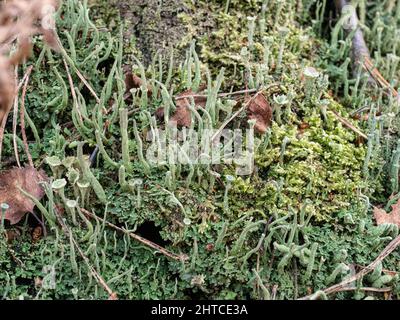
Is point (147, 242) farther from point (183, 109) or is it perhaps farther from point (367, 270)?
point (367, 270)

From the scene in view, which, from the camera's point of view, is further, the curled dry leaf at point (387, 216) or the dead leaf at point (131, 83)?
the dead leaf at point (131, 83)

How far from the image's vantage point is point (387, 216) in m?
2.46

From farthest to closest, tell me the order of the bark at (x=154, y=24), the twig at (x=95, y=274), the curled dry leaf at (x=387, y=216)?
the bark at (x=154, y=24), the curled dry leaf at (x=387, y=216), the twig at (x=95, y=274)

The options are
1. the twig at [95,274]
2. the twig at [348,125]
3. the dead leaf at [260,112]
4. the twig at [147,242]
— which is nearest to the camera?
the twig at [95,274]

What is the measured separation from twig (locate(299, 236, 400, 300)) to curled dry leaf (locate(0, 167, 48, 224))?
3.98 ft

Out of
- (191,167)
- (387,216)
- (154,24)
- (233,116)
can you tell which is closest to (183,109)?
(233,116)

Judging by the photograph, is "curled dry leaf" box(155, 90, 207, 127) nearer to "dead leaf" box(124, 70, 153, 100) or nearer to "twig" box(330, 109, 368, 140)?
"dead leaf" box(124, 70, 153, 100)

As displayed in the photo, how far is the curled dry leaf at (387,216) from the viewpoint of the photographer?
2451 mm

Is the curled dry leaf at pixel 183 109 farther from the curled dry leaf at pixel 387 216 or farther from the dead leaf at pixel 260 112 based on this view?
the curled dry leaf at pixel 387 216

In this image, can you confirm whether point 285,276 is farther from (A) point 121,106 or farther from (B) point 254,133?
(A) point 121,106

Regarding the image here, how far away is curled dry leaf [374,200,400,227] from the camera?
245cm

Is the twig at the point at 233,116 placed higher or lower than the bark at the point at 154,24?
lower

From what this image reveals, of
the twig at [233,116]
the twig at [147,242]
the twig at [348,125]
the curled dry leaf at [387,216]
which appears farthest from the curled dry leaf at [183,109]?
the curled dry leaf at [387,216]

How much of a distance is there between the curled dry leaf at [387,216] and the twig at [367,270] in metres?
0.10
